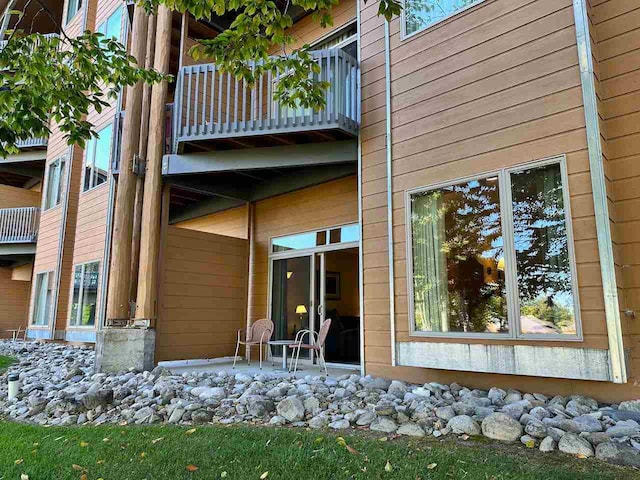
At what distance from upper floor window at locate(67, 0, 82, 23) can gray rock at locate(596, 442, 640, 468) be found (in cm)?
1570

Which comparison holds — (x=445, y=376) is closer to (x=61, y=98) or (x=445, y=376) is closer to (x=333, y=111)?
(x=333, y=111)

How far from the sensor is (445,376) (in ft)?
15.6

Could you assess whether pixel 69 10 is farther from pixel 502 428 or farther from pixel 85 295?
pixel 502 428

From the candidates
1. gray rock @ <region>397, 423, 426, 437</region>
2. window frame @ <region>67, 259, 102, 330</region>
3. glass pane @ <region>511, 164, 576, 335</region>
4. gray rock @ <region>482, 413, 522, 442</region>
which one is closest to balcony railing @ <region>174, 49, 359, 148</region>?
glass pane @ <region>511, 164, 576, 335</region>

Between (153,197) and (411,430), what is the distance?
4807mm

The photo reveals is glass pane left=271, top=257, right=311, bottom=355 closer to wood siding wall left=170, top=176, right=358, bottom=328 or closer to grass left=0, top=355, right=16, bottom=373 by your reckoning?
wood siding wall left=170, top=176, right=358, bottom=328

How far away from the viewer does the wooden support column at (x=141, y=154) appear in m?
6.52

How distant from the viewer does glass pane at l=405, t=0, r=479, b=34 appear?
16.6 feet

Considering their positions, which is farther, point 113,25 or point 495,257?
point 113,25

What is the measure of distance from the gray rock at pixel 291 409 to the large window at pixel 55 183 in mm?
10803

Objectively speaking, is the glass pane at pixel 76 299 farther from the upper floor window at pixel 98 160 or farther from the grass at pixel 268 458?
the grass at pixel 268 458

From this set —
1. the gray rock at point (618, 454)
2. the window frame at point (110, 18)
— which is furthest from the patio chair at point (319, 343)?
the window frame at point (110, 18)

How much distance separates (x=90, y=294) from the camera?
33.0ft

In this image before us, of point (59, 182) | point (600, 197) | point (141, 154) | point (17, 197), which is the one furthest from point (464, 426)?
point (17, 197)
